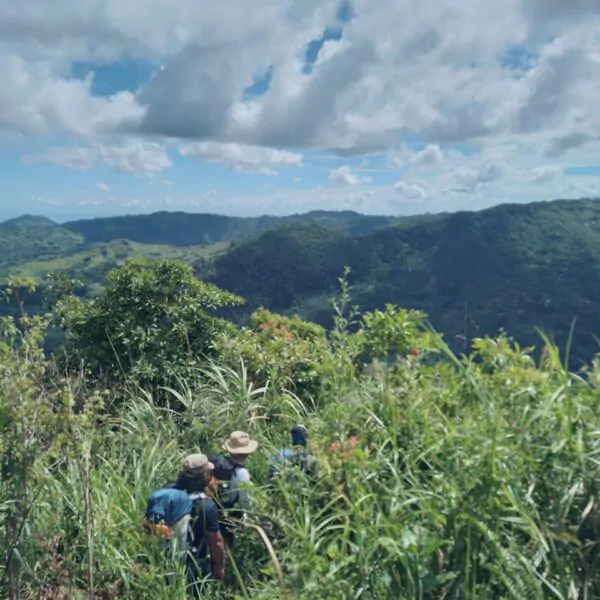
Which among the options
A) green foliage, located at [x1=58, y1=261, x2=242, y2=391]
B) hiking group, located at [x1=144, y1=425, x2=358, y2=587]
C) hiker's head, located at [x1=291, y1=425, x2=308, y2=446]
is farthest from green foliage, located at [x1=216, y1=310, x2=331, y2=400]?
hiking group, located at [x1=144, y1=425, x2=358, y2=587]

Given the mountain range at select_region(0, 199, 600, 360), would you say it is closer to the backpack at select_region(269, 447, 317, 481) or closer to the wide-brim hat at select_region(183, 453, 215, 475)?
the wide-brim hat at select_region(183, 453, 215, 475)

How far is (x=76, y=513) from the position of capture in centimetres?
369

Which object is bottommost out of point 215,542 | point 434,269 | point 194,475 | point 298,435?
point 434,269

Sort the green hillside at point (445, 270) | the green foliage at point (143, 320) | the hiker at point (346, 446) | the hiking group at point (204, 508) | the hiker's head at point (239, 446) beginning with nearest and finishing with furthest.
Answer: the hiker at point (346, 446) < the hiking group at point (204, 508) < the hiker's head at point (239, 446) < the green foliage at point (143, 320) < the green hillside at point (445, 270)

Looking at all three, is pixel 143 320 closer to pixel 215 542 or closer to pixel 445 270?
pixel 215 542

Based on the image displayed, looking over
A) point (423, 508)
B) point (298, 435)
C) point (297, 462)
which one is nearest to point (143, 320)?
point (298, 435)

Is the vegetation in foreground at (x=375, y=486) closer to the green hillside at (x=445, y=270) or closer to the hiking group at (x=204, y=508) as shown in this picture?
the hiking group at (x=204, y=508)

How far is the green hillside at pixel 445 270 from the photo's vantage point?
412 ft

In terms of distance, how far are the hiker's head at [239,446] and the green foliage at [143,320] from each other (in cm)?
391

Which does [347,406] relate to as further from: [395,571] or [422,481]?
[395,571]

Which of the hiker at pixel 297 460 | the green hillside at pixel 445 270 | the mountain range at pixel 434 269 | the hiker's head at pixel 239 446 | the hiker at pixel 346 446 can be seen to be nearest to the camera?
the hiker at pixel 346 446

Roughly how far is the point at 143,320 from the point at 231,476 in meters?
→ 4.96

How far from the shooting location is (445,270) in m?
164

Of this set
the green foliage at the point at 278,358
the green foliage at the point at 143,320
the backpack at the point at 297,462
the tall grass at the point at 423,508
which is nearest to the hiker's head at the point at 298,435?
the backpack at the point at 297,462
